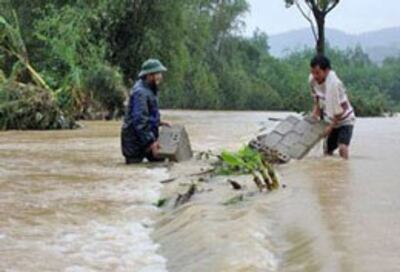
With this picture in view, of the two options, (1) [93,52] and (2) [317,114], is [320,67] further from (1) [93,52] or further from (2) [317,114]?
(1) [93,52]

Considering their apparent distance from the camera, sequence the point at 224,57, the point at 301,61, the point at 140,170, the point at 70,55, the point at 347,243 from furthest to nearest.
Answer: the point at 301,61
the point at 224,57
the point at 70,55
the point at 140,170
the point at 347,243

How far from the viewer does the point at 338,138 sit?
10156mm

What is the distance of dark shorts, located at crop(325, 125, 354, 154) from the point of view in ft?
32.6

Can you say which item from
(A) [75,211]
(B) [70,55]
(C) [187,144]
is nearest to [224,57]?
(B) [70,55]

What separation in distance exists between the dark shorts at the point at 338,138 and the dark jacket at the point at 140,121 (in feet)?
7.18

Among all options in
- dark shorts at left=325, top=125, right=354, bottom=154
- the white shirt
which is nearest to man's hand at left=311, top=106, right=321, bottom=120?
the white shirt

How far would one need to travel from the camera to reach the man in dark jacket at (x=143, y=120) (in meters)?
10.4

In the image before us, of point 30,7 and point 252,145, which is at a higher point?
point 30,7

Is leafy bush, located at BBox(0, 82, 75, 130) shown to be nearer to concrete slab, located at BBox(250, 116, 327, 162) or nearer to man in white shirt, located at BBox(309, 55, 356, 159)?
concrete slab, located at BBox(250, 116, 327, 162)

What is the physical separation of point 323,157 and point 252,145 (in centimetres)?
88

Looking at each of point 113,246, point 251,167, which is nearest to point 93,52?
point 251,167

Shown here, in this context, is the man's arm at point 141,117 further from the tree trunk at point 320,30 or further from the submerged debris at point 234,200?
the tree trunk at point 320,30

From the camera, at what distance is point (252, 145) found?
10.2 m

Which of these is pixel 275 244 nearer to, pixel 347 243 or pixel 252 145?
pixel 347 243
